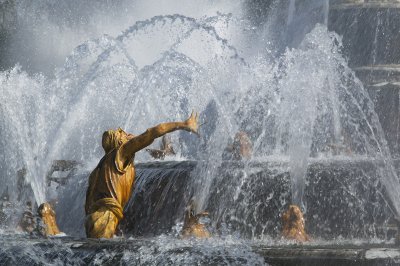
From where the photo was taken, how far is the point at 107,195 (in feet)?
32.3

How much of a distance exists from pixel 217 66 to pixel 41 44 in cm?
2448

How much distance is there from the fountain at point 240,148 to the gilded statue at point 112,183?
355 millimetres

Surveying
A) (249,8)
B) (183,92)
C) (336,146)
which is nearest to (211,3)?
(249,8)

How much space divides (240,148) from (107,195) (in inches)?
182

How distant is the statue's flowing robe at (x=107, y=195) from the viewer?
31.6ft

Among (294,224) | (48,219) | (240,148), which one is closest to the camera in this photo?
(294,224)

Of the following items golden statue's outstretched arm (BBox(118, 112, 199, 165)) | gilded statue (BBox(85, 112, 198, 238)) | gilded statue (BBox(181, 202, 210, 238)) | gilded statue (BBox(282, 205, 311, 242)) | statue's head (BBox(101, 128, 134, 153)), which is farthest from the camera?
gilded statue (BBox(282, 205, 311, 242))

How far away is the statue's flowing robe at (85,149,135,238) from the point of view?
9633mm

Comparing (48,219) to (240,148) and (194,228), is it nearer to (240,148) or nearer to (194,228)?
(194,228)

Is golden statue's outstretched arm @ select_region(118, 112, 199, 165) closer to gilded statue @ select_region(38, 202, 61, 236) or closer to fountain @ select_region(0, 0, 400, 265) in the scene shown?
fountain @ select_region(0, 0, 400, 265)

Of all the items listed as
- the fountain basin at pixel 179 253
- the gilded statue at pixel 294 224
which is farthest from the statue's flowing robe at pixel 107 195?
the gilded statue at pixel 294 224

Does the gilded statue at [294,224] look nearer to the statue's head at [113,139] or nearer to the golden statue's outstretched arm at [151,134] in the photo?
the golden statue's outstretched arm at [151,134]

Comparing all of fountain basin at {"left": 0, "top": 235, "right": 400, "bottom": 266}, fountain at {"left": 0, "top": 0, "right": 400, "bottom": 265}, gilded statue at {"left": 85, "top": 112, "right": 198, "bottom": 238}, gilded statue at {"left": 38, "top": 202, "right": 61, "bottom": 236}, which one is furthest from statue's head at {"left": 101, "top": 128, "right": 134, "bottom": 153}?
fountain basin at {"left": 0, "top": 235, "right": 400, "bottom": 266}

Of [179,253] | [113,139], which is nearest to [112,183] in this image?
[113,139]
